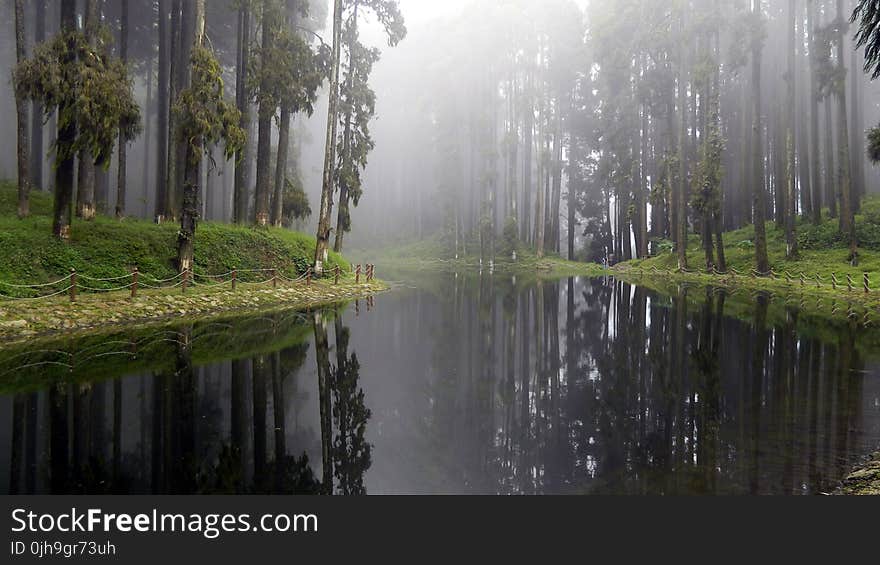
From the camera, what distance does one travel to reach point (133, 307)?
11.2 meters

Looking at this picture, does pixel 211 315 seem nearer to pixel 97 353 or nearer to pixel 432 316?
pixel 97 353

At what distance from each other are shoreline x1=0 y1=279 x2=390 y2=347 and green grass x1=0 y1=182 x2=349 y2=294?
123 cm

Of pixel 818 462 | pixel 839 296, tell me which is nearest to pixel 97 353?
pixel 818 462

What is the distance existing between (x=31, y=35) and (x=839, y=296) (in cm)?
4783

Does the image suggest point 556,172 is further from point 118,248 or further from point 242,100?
point 118,248

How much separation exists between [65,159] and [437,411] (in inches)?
465

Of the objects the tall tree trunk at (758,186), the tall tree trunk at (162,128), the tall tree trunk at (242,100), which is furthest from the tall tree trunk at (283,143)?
the tall tree trunk at (758,186)

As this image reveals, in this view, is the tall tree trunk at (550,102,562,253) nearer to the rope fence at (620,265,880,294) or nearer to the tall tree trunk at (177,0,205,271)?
the rope fence at (620,265,880,294)

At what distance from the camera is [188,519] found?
10.6 feet

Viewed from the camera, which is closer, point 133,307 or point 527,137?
point 133,307

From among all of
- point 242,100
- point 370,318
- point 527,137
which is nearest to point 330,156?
point 242,100

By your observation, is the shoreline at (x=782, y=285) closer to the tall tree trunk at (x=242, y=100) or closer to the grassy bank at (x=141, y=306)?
the grassy bank at (x=141, y=306)

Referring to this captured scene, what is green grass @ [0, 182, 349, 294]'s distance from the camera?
1123 cm

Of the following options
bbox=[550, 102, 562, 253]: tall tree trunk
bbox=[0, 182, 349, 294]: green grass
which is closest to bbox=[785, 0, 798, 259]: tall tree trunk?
bbox=[550, 102, 562, 253]: tall tree trunk
